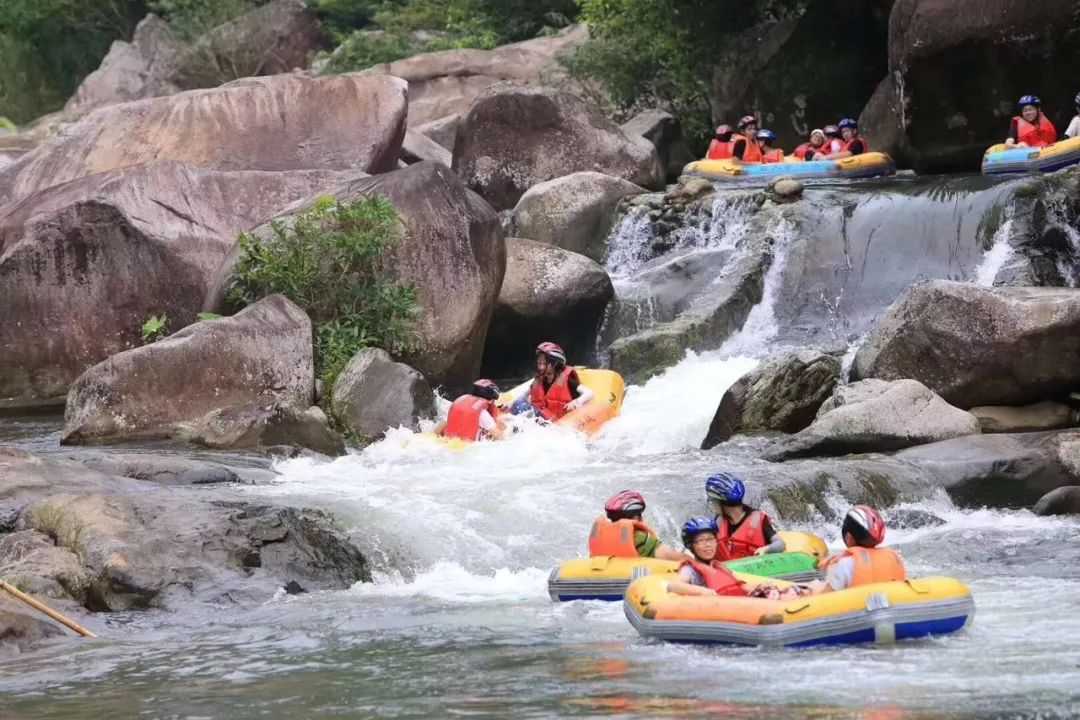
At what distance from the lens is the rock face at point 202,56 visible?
35.1 metres

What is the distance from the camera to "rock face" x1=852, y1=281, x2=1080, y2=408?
12938 millimetres

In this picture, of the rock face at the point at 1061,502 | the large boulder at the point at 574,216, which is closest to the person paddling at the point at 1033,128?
the large boulder at the point at 574,216

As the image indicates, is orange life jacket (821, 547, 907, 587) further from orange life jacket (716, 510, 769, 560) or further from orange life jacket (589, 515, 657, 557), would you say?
orange life jacket (589, 515, 657, 557)

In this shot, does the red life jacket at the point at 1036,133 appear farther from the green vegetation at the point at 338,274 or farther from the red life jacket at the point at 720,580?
the red life jacket at the point at 720,580

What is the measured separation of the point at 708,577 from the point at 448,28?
28.0 m

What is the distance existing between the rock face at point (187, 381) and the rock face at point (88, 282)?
2596 mm

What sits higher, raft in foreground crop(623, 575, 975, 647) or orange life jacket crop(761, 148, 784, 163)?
orange life jacket crop(761, 148, 784, 163)

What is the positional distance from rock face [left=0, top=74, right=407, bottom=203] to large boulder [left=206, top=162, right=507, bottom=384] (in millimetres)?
4103

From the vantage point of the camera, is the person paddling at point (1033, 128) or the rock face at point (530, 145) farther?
the rock face at point (530, 145)

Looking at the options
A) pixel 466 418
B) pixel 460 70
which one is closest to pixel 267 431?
pixel 466 418

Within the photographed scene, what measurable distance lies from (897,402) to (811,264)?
5.54 m

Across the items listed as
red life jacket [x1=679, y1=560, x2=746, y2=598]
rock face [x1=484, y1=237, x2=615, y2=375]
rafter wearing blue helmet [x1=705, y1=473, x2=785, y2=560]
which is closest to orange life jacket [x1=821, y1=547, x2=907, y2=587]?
red life jacket [x1=679, y1=560, x2=746, y2=598]

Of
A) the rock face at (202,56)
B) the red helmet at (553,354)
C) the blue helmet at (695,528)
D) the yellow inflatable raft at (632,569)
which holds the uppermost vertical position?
the rock face at (202,56)

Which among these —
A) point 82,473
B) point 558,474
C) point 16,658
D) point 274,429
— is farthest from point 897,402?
point 16,658
